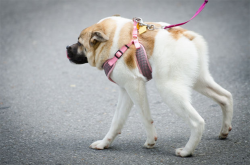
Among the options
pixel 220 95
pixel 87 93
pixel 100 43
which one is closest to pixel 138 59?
pixel 100 43

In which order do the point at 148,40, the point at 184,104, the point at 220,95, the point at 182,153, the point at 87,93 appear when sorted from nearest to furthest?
the point at 184,104 → the point at 182,153 → the point at 148,40 → the point at 220,95 → the point at 87,93

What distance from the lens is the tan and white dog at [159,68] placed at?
10.6 ft

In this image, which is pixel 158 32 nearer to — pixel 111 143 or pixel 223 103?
pixel 223 103

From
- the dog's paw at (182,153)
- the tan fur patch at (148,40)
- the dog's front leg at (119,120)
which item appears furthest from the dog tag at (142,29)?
the dog's paw at (182,153)

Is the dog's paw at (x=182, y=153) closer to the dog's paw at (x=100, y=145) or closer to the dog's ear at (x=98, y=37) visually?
the dog's paw at (x=100, y=145)

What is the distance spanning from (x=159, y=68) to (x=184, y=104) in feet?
1.56

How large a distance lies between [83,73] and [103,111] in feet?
6.10

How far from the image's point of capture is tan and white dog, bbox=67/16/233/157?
3.24m

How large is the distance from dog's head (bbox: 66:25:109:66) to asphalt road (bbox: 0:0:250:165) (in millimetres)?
1110

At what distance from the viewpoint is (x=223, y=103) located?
365cm

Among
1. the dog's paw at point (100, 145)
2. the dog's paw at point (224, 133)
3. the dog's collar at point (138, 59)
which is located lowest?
the dog's paw at point (100, 145)

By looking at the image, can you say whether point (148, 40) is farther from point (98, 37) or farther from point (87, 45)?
point (87, 45)

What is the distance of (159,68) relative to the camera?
10.8 ft

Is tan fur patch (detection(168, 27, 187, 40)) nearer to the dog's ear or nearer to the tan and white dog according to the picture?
the tan and white dog
